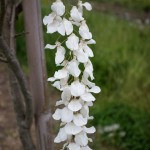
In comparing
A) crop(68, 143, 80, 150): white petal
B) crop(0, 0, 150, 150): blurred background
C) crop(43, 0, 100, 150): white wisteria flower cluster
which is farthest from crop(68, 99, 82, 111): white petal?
crop(0, 0, 150, 150): blurred background

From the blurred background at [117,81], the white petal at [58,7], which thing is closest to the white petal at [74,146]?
the white petal at [58,7]

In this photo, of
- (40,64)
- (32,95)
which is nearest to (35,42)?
(40,64)

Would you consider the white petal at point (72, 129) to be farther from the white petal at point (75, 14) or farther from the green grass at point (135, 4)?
the green grass at point (135, 4)

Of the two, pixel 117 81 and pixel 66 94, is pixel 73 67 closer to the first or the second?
pixel 66 94

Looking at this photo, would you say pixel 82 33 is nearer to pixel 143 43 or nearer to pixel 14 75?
pixel 14 75

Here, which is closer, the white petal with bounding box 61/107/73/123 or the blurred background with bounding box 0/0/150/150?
the white petal with bounding box 61/107/73/123

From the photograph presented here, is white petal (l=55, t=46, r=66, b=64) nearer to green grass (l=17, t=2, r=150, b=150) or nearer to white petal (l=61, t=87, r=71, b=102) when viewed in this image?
white petal (l=61, t=87, r=71, b=102)
